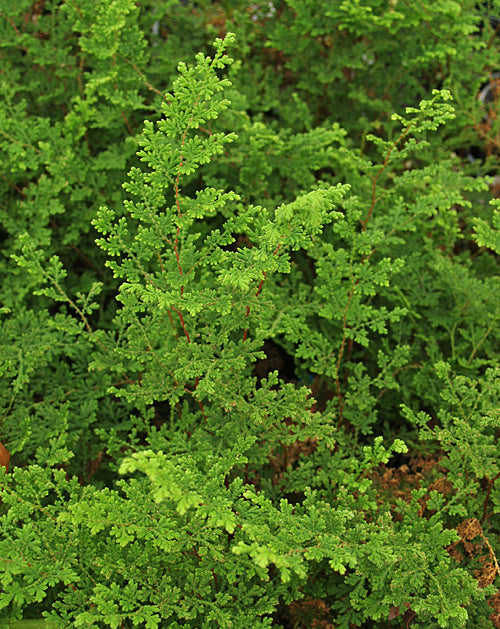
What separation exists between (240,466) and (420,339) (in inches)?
37.6

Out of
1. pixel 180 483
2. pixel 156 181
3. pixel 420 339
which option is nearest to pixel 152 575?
pixel 180 483

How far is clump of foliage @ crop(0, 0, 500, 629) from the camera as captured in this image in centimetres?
145

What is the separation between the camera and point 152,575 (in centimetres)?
148

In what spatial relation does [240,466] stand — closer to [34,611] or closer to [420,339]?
[34,611]

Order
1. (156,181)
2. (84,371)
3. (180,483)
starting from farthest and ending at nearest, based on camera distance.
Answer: (84,371)
(156,181)
(180,483)

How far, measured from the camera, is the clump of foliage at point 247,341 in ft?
4.75

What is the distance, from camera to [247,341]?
1.61 metres

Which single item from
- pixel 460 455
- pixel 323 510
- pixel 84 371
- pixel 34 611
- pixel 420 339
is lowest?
pixel 34 611

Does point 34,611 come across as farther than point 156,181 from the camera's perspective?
Yes

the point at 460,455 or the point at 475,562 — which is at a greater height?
the point at 460,455

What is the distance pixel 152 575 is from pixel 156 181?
3.17 ft

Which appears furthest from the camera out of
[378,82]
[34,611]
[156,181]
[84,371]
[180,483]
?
[378,82]

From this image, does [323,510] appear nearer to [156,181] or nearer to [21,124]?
[156,181]

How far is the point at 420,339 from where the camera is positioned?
2299 mm
